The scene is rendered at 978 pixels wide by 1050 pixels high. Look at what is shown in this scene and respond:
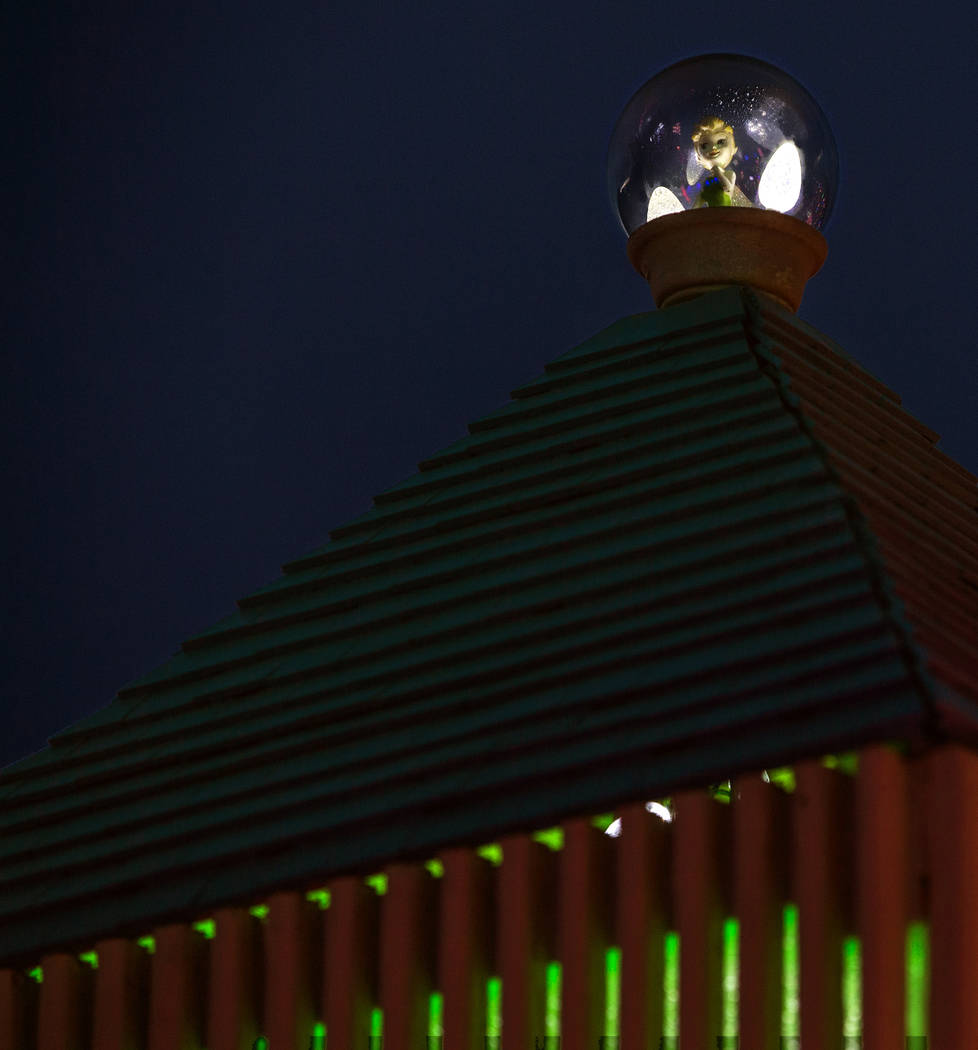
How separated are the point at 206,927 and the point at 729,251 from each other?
250 centimetres

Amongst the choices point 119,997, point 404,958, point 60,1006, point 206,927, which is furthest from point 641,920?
point 60,1006

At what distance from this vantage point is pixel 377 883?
174 inches

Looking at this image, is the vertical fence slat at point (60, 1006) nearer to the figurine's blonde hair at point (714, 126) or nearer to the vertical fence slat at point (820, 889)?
the vertical fence slat at point (820, 889)

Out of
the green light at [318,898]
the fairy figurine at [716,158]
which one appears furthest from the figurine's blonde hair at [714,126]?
the green light at [318,898]

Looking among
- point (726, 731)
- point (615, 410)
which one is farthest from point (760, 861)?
point (615, 410)

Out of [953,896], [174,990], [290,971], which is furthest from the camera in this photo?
[174,990]

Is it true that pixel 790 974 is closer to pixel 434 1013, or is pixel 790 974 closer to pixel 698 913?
pixel 698 913

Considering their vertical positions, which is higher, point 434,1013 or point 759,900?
point 759,900

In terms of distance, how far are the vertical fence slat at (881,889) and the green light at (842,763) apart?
0.06m

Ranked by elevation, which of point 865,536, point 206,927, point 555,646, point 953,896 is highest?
point 865,536

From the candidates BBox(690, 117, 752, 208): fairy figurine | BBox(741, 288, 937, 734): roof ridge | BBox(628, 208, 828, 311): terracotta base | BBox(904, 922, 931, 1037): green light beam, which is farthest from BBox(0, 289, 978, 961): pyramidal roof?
BBox(690, 117, 752, 208): fairy figurine

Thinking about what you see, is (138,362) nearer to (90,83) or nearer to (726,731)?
(90,83)

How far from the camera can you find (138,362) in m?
11.6

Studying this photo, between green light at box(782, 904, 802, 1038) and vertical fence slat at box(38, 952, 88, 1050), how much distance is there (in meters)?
1.65
